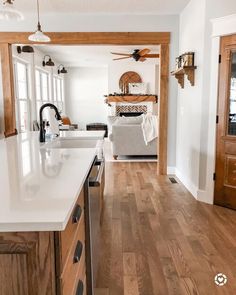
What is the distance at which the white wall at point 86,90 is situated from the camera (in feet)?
35.9

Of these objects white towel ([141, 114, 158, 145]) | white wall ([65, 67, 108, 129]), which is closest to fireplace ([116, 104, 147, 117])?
white wall ([65, 67, 108, 129])

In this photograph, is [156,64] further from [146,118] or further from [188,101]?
[188,101]

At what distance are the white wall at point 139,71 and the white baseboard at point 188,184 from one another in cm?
533

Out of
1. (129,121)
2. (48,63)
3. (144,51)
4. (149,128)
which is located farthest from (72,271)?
(48,63)

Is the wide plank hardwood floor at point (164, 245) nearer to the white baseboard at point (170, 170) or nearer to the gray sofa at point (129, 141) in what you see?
the white baseboard at point (170, 170)

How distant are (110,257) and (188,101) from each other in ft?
8.92

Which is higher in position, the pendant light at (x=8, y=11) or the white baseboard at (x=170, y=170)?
the pendant light at (x=8, y=11)

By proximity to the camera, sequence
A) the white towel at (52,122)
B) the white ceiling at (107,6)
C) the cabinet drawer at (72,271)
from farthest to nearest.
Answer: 1. the white ceiling at (107,6)
2. the white towel at (52,122)
3. the cabinet drawer at (72,271)

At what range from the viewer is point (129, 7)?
4.45m

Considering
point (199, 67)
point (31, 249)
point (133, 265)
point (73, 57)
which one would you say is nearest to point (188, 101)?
point (199, 67)

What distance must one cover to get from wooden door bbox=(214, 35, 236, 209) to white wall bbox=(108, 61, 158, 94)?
645cm

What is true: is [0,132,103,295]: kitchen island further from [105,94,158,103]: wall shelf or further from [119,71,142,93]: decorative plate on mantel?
[119,71,142,93]: decorative plate on mantel

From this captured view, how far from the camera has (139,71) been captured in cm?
966

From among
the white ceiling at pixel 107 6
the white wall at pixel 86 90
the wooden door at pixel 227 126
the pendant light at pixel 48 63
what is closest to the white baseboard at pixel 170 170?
the wooden door at pixel 227 126
